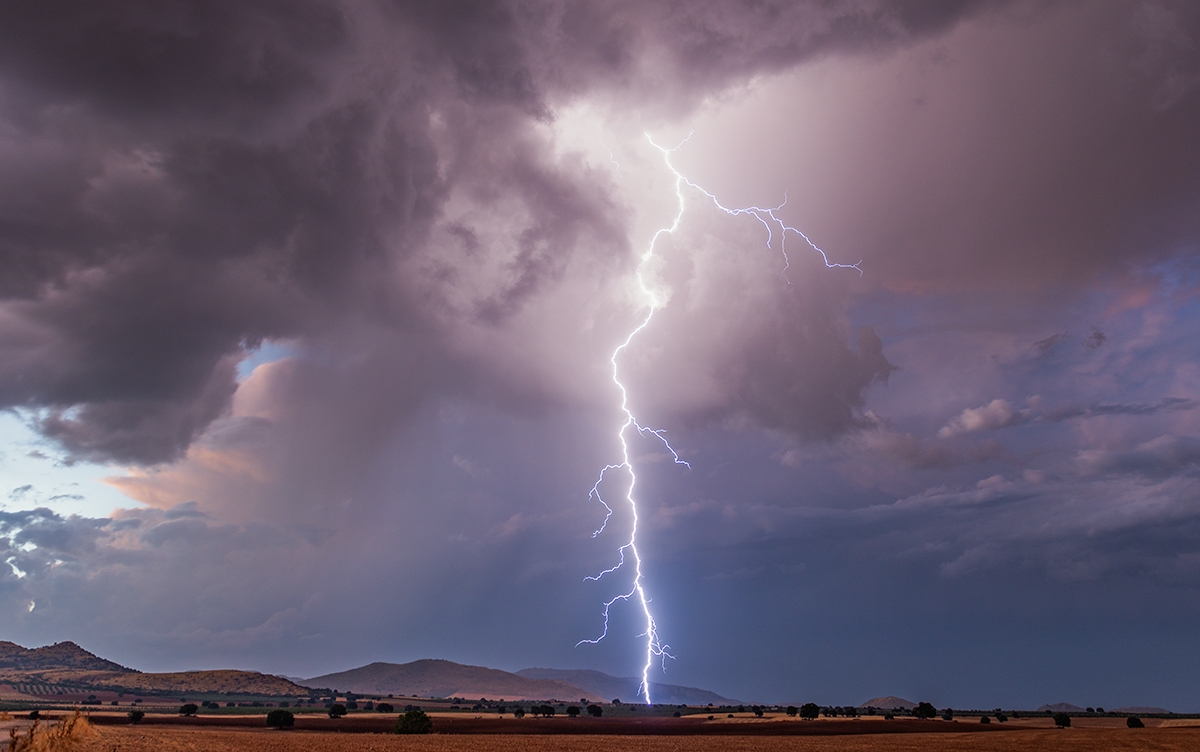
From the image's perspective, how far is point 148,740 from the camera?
43.9 m

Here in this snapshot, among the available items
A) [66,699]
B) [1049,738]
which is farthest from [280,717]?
[66,699]

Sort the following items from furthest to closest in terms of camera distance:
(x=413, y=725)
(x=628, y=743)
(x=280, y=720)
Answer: (x=280, y=720), (x=413, y=725), (x=628, y=743)

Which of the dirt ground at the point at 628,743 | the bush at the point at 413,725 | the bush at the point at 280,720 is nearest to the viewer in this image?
the dirt ground at the point at 628,743

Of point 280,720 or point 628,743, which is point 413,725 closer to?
point 280,720

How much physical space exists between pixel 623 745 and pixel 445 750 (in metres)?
13.6

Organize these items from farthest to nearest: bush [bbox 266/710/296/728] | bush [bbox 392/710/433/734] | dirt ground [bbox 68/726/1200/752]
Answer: bush [bbox 266/710/296/728] → bush [bbox 392/710/433/734] → dirt ground [bbox 68/726/1200/752]

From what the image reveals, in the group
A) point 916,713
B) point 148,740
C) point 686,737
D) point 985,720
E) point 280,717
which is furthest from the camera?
point 916,713

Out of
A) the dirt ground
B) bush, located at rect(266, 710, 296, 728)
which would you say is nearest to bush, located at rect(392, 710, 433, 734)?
the dirt ground

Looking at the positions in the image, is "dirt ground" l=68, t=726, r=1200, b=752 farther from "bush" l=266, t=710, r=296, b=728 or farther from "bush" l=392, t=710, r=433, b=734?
"bush" l=266, t=710, r=296, b=728

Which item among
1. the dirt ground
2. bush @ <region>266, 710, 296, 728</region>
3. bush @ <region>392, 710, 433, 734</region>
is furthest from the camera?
bush @ <region>266, 710, 296, 728</region>

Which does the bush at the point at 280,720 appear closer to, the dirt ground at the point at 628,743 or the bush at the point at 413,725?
the bush at the point at 413,725

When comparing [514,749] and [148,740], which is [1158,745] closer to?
[514,749]

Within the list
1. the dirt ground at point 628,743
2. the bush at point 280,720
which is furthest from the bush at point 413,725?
the bush at point 280,720

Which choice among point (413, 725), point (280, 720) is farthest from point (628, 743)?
point (280, 720)
